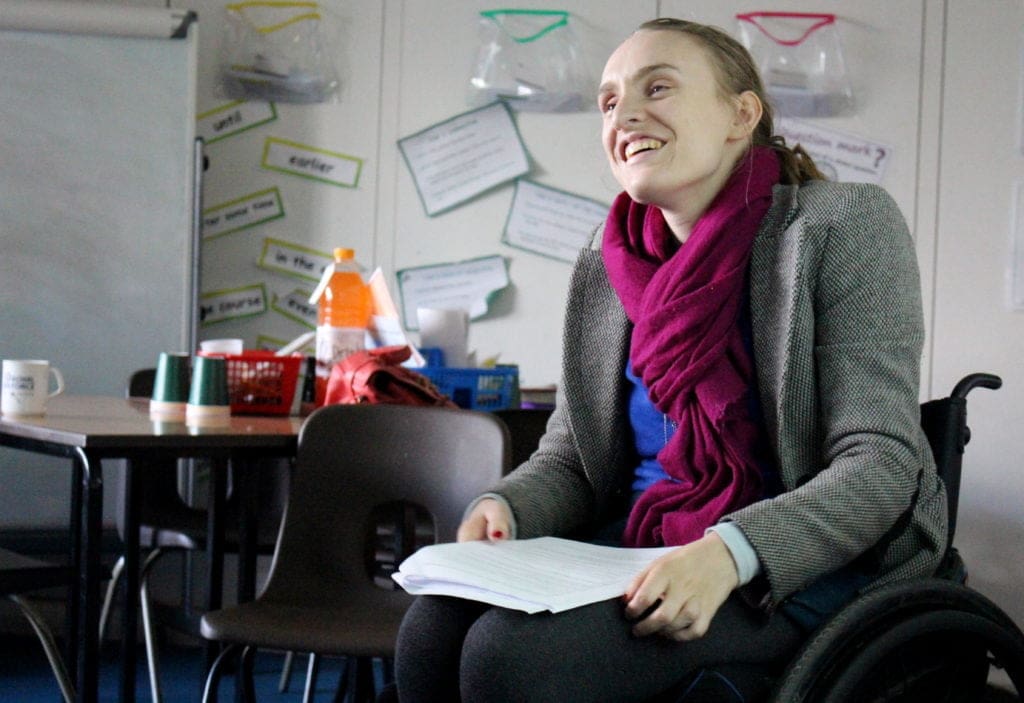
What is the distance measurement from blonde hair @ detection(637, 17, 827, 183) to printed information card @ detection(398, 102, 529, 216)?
6.97ft

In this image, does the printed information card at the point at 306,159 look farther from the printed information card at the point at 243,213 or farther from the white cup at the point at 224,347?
the white cup at the point at 224,347

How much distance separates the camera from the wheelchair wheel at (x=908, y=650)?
1.22 m

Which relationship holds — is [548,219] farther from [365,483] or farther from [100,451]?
[100,451]

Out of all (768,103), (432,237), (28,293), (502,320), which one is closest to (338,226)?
(432,237)

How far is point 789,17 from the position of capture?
142 inches

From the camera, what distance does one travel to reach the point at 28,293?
347 cm

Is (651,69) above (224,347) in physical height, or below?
above

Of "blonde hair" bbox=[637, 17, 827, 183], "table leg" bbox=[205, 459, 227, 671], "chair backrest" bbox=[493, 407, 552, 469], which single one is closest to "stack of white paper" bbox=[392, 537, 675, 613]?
"blonde hair" bbox=[637, 17, 827, 183]

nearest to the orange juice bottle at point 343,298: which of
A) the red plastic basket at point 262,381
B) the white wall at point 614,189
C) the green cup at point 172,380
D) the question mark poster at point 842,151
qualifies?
the red plastic basket at point 262,381

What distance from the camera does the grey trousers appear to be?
3.92ft

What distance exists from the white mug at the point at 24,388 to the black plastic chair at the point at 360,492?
1.98 feet

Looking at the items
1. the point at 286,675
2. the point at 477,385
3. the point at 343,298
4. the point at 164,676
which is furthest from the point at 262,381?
the point at 164,676

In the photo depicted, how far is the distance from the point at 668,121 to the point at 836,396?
379 millimetres

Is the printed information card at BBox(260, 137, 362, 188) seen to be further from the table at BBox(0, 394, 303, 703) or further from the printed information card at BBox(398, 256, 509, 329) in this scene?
the table at BBox(0, 394, 303, 703)
